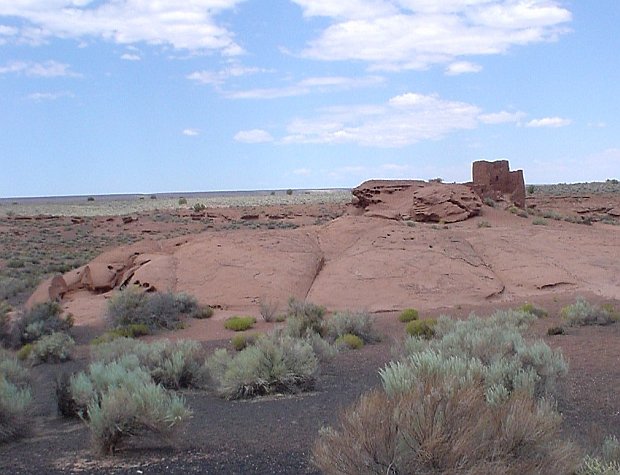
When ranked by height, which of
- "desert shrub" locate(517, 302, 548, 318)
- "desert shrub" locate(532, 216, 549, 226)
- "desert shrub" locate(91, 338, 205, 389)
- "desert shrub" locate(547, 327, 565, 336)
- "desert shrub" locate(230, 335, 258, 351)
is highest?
"desert shrub" locate(532, 216, 549, 226)

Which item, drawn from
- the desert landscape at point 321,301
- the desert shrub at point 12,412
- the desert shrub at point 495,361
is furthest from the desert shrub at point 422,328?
the desert shrub at point 12,412

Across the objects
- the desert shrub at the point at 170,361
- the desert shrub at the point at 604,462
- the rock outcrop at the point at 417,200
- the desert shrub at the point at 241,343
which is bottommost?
the desert shrub at the point at 241,343

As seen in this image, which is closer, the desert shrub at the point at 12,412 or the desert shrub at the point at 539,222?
the desert shrub at the point at 12,412

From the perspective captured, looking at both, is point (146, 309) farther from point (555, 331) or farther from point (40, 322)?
point (555, 331)

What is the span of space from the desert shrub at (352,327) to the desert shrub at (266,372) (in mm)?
5626

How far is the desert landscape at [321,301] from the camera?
765 centimetres

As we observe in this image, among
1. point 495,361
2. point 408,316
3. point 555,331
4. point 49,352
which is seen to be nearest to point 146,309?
point 49,352

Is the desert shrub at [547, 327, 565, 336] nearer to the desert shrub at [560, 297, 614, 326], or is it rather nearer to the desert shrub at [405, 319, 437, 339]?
the desert shrub at [560, 297, 614, 326]

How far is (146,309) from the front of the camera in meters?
21.6

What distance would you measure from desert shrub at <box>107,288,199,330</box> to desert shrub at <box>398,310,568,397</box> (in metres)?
10.7

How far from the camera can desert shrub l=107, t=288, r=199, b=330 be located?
69.5 feet

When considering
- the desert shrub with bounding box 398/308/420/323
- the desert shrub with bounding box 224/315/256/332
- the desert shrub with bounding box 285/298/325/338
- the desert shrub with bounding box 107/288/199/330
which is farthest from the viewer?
the desert shrub with bounding box 107/288/199/330

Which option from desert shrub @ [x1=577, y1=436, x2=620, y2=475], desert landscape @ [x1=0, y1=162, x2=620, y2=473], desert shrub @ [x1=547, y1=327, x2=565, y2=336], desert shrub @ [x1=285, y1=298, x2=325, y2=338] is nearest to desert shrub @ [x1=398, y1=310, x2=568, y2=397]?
desert landscape @ [x1=0, y1=162, x2=620, y2=473]

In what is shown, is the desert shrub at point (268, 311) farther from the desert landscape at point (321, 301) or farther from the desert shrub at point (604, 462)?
the desert shrub at point (604, 462)
